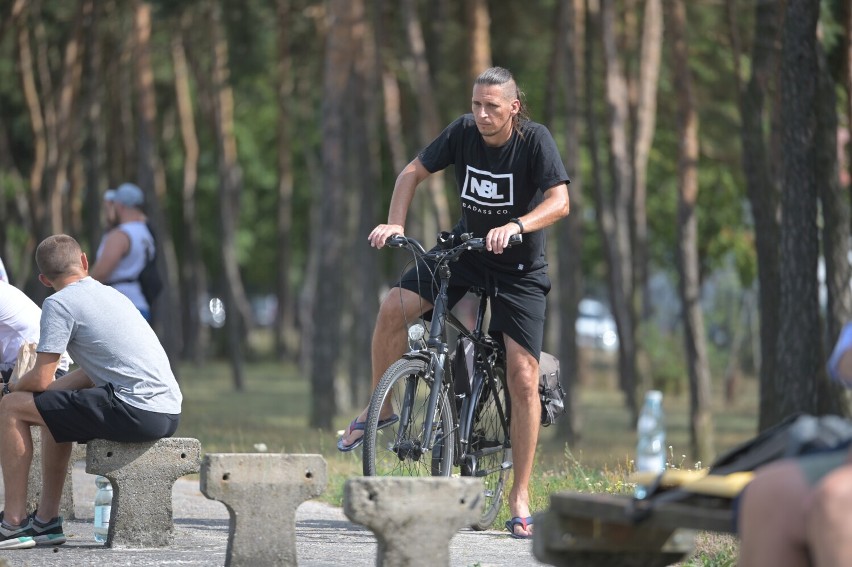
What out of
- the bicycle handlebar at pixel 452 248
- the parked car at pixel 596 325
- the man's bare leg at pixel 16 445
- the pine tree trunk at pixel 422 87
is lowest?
the man's bare leg at pixel 16 445

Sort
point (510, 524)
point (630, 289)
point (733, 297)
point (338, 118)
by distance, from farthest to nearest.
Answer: point (733, 297) → point (630, 289) → point (338, 118) → point (510, 524)

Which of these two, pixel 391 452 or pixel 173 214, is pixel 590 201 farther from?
pixel 391 452

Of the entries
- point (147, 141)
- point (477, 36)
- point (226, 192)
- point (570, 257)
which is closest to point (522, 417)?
point (570, 257)

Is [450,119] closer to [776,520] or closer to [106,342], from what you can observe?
[106,342]

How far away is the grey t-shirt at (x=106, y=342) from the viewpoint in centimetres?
811

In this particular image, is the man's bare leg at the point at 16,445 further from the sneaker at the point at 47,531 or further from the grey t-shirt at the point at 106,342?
the grey t-shirt at the point at 106,342

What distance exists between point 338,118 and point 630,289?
7.23 metres

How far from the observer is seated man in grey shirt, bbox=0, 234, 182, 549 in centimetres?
812

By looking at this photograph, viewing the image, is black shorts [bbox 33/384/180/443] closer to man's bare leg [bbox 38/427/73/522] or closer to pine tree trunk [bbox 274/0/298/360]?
man's bare leg [bbox 38/427/73/522]

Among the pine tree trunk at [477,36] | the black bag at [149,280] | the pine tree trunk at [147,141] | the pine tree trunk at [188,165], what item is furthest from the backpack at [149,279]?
the pine tree trunk at [188,165]

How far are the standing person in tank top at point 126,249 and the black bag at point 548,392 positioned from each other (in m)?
4.90

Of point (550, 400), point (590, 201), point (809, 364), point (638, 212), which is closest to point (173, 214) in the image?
point (590, 201)

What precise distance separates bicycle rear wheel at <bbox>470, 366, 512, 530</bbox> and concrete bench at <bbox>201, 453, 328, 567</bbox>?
→ 1.51 m

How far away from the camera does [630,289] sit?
2694 cm
